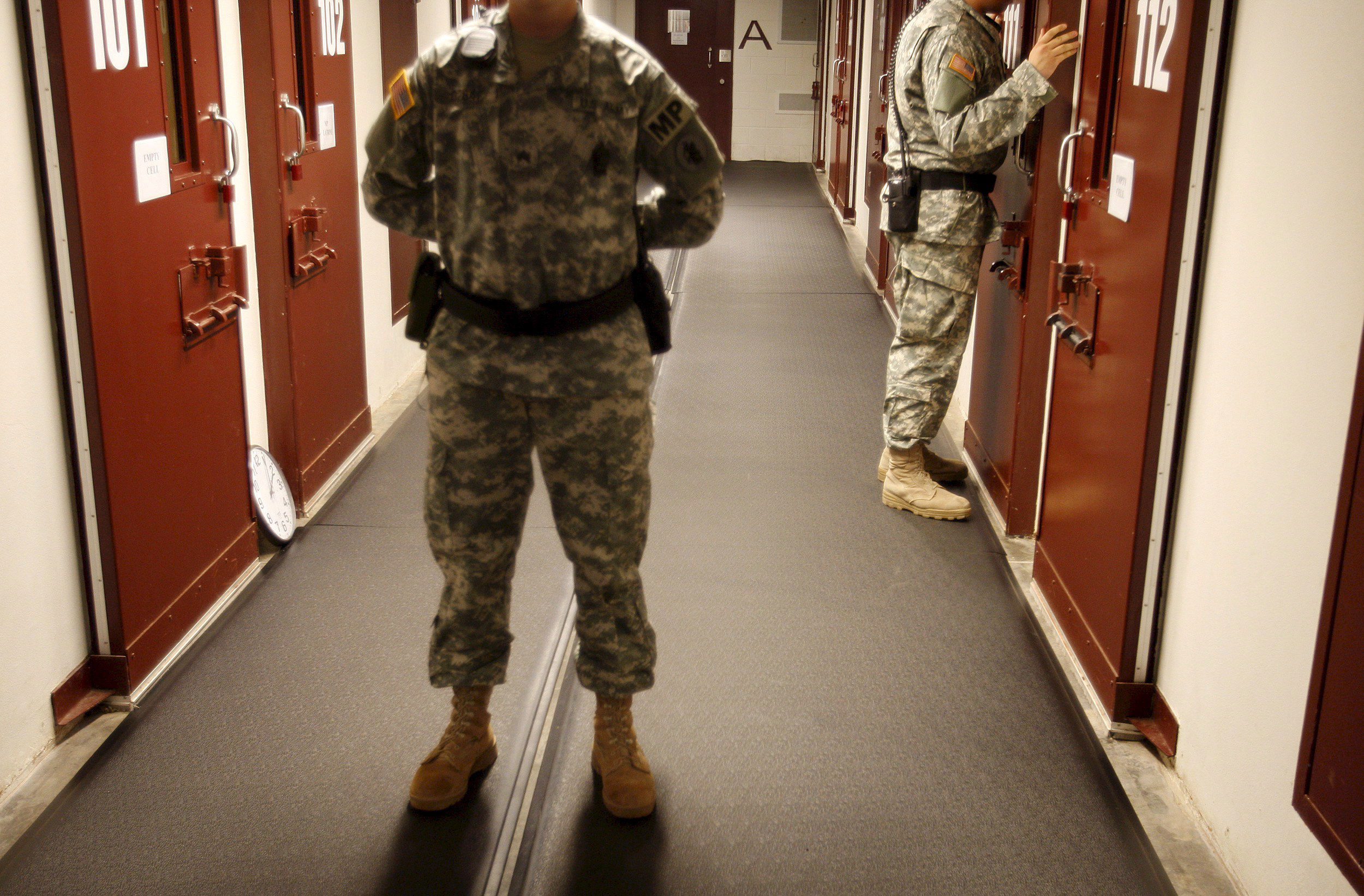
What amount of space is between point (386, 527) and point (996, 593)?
5.43ft

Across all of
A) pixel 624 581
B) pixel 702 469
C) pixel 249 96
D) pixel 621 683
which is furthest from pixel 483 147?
pixel 702 469

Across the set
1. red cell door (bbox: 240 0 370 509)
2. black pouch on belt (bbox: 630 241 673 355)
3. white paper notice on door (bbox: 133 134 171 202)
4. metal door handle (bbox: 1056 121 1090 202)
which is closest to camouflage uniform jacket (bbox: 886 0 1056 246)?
metal door handle (bbox: 1056 121 1090 202)

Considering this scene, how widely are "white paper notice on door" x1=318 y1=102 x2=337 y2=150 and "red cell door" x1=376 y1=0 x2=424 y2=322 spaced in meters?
0.78

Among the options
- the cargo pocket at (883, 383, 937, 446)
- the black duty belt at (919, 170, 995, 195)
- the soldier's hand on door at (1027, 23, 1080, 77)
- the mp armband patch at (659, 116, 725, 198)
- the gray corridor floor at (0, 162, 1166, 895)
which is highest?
the soldier's hand on door at (1027, 23, 1080, 77)

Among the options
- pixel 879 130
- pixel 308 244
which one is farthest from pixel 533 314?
pixel 879 130

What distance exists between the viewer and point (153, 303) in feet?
8.03

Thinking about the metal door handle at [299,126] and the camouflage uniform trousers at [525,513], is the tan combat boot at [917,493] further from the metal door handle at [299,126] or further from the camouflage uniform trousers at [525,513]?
the metal door handle at [299,126]

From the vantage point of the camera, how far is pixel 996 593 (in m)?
2.95

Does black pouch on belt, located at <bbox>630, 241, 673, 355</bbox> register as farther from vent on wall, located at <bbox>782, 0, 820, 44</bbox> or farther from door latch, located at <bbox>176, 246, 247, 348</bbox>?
vent on wall, located at <bbox>782, 0, 820, 44</bbox>

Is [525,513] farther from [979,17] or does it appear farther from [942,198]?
[979,17]

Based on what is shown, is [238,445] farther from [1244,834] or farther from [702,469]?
[1244,834]

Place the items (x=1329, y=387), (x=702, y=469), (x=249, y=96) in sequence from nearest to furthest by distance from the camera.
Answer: (x=1329, y=387) < (x=249, y=96) < (x=702, y=469)

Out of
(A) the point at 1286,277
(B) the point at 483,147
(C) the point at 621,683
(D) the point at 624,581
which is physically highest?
(B) the point at 483,147

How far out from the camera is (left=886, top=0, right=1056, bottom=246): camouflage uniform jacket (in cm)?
288
